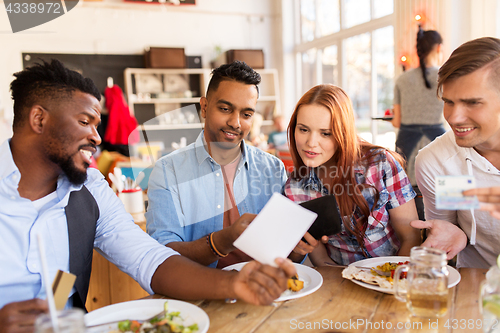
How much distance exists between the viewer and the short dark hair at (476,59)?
4.60 ft

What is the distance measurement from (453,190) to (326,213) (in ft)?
1.23

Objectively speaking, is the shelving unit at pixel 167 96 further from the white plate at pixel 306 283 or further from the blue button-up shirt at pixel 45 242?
the white plate at pixel 306 283

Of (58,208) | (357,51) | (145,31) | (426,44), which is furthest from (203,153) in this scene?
(145,31)

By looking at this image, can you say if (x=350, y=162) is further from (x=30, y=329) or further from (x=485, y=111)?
(x=30, y=329)

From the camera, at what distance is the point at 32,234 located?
1202mm

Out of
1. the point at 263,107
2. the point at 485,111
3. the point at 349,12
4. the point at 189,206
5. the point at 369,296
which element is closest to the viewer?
the point at 369,296

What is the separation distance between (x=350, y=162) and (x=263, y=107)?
5.22 meters

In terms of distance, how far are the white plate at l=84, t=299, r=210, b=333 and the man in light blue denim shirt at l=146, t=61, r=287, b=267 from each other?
628mm

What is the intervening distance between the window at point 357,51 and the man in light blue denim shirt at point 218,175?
333 centimetres

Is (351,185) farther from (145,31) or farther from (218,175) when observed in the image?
(145,31)

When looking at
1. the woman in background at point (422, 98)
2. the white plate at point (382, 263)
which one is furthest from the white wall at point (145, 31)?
the white plate at point (382, 263)

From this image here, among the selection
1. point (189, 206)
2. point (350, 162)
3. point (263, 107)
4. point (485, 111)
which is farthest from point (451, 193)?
point (263, 107)

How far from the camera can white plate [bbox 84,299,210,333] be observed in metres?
0.96

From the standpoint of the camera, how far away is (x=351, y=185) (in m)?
1.67
